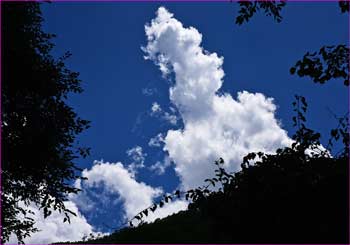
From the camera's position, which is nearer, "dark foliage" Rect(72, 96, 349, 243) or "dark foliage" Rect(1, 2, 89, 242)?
"dark foliage" Rect(72, 96, 349, 243)

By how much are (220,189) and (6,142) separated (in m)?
14.3

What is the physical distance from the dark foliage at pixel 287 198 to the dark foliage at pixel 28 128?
45.3 feet

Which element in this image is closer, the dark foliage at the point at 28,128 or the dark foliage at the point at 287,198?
the dark foliage at the point at 287,198

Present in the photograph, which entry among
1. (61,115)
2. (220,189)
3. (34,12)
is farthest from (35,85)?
(220,189)

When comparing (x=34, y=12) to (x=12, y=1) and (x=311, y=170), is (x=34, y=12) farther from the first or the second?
(x=311, y=170)

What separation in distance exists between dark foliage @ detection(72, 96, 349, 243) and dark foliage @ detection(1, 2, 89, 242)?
45.3 feet

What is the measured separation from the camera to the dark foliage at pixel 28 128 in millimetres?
18812

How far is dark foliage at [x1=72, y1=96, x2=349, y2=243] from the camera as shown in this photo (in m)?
5.37

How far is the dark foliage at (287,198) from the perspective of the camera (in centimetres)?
537

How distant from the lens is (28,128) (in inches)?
751

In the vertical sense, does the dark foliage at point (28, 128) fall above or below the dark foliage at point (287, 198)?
above

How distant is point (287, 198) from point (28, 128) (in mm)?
15415

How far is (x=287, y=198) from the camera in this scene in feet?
17.9

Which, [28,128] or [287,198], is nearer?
[287,198]
